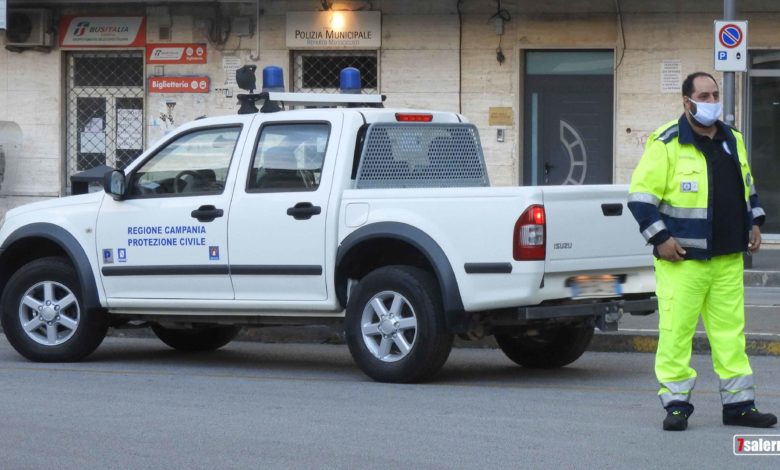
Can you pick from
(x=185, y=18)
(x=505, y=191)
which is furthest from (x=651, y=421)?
(x=185, y=18)

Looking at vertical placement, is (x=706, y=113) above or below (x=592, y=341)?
above

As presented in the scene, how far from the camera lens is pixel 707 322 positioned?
7414mm

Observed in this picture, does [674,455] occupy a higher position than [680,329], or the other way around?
[680,329]

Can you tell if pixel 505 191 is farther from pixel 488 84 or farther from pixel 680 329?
pixel 488 84

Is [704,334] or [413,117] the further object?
[704,334]

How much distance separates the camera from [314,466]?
6.56 meters

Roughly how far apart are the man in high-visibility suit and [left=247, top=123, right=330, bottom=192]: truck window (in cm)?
284

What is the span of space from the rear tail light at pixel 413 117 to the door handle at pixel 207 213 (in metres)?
1.31

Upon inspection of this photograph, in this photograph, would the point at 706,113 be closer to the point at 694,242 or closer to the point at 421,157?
the point at 694,242

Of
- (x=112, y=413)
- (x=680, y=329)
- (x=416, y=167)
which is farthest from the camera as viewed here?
(x=416, y=167)

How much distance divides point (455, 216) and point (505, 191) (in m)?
0.37

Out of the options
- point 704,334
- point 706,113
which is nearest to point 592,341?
point 704,334

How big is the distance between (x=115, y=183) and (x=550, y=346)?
3124mm

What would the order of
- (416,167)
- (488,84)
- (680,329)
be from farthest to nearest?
(488,84), (416,167), (680,329)
